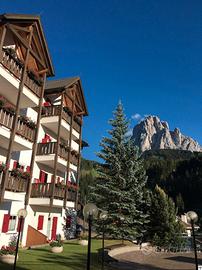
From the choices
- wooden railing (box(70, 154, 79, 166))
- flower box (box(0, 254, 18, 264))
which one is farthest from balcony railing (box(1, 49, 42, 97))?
flower box (box(0, 254, 18, 264))

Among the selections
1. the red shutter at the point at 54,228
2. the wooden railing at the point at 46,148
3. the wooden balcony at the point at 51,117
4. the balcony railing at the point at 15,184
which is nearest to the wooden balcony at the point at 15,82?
the wooden balcony at the point at 51,117

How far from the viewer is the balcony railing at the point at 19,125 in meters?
17.3

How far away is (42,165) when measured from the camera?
25.7 metres

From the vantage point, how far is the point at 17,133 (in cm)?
1895

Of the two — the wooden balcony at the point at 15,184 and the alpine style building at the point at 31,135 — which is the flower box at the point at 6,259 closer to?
the alpine style building at the point at 31,135

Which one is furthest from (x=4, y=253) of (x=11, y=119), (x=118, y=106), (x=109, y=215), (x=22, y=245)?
(x=118, y=106)

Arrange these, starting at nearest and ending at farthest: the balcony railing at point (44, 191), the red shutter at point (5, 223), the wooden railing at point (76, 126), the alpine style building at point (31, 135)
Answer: the alpine style building at point (31, 135)
the red shutter at point (5, 223)
the balcony railing at point (44, 191)
the wooden railing at point (76, 126)

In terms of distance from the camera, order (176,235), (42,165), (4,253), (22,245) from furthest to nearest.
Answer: (176,235) → (42,165) → (22,245) → (4,253)

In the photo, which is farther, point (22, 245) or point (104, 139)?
point (104, 139)

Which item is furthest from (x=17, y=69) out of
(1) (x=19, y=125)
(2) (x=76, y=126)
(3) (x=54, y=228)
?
(3) (x=54, y=228)

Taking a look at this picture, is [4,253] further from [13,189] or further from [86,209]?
[86,209]

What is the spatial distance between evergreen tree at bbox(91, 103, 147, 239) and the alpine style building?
3.28 m

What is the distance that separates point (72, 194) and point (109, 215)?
14.5 ft

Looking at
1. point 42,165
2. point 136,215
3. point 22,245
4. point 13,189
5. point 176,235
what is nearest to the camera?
point 13,189
